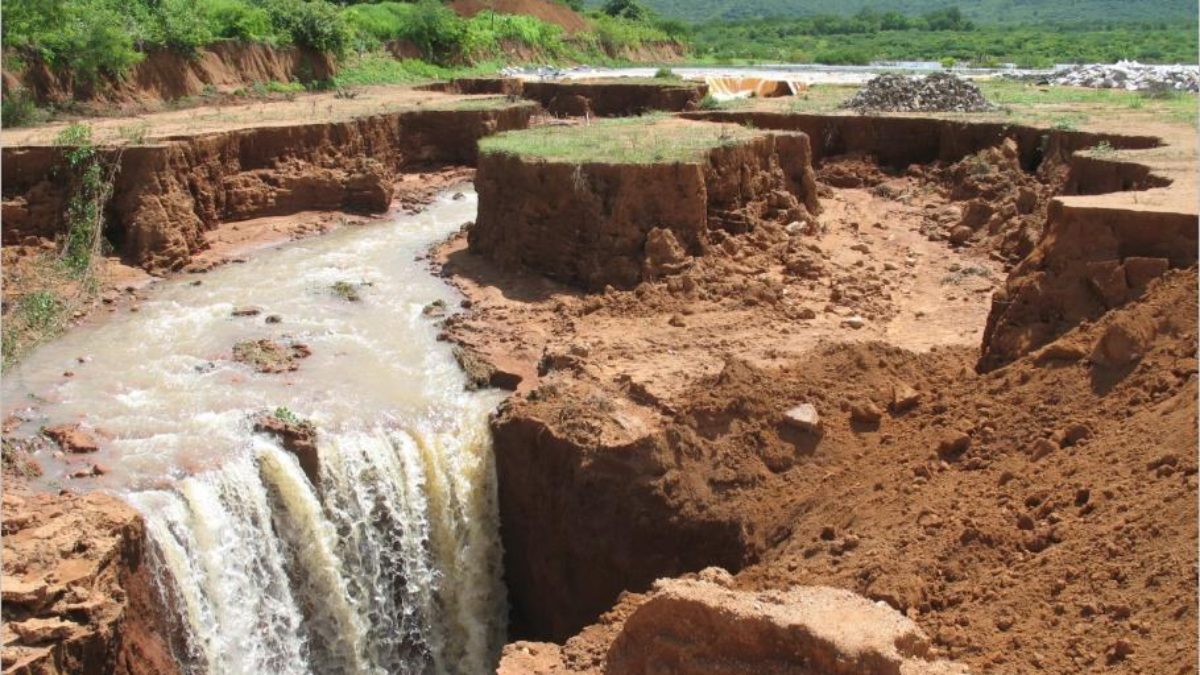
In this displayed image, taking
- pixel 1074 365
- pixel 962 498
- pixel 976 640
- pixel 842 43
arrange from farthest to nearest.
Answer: pixel 842 43, pixel 1074 365, pixel 962 498, pixel 976 640

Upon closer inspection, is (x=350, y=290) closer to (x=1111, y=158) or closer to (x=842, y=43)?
(x=1111, y=158)

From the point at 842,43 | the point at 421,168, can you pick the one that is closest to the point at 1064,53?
the point at 842,43

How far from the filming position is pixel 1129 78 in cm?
3195

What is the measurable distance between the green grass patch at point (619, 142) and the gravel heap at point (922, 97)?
5.52 meters

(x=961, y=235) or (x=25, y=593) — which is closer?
(x=25, y=593)

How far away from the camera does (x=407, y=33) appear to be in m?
37.0

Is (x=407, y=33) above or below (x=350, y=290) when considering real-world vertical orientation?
above

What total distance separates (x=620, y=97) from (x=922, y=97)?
9.59m

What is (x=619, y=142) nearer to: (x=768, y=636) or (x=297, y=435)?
(x=297, y=435)

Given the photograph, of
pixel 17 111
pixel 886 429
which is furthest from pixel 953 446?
pixel 17 111

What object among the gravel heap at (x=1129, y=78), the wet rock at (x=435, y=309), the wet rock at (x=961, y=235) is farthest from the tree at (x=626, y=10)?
the wet rock at (x=435, y=309)

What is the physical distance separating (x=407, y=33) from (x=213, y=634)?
29530 mm

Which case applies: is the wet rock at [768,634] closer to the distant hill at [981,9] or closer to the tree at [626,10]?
the tree at [626,10]

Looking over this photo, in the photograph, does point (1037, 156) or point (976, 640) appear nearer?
point (976, 640)
